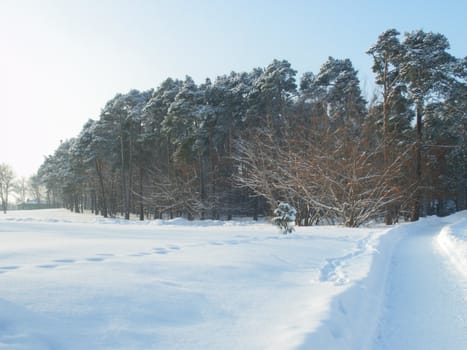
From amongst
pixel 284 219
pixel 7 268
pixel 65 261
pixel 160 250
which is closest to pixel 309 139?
pixel 284 219

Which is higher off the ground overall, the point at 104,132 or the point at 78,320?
the point at 104,132

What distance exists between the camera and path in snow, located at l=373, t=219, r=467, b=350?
3.60m

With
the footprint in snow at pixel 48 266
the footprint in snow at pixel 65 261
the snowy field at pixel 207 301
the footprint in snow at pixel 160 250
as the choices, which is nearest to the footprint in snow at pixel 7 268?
the snowy field at pixel 207 301

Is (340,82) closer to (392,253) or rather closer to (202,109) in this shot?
(202,109)

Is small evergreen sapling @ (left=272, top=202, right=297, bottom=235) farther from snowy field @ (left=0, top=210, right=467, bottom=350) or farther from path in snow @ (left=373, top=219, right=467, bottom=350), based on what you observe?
snowy field @ (left=0, top=210, right=467, bottom=350)

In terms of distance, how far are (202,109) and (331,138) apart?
489 inches

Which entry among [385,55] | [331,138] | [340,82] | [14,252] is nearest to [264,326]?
[14,252]

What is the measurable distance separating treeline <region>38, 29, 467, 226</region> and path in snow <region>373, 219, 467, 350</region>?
1140cm

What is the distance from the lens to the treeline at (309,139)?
63.4 feet

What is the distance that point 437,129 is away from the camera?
25688 millimetres

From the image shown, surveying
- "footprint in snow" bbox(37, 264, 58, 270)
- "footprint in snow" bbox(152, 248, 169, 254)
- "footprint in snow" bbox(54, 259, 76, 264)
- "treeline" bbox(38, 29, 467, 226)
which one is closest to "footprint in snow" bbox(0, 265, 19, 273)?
"footprint in snow" bbox(37, 264, 58, 270)

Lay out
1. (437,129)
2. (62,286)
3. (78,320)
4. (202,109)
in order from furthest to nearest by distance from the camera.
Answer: (202,109) → (437,129) → (62,286) → (78,320)

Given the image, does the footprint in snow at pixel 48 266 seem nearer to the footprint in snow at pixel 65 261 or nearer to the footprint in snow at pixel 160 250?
the footprint in snow at pixel 65 261

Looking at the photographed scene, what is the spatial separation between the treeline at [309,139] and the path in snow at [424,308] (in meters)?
11.4
